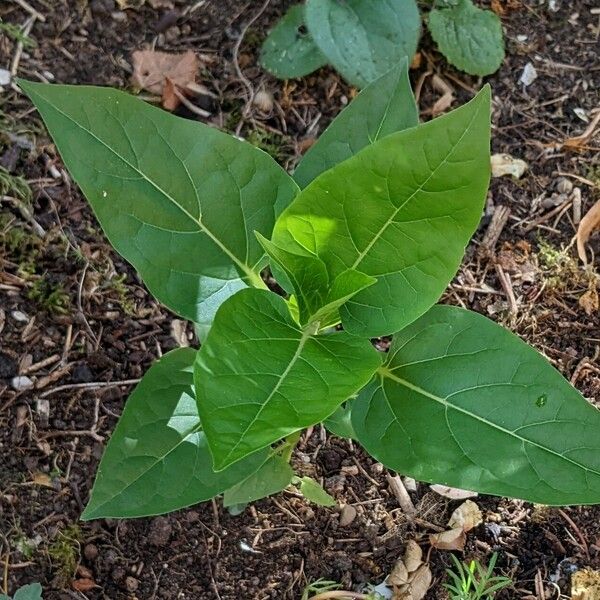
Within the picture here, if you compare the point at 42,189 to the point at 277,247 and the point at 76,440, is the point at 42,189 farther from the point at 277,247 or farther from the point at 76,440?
the point at 277,247

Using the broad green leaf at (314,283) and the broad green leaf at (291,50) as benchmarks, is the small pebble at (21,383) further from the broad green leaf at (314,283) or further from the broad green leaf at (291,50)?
the broad green leaf at (291,50)

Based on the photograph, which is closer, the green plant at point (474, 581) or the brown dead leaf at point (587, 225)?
the green plant at point (474, 581)

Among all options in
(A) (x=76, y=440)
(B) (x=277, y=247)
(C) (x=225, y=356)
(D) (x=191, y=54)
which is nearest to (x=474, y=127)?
(B) (x=277, y=247)

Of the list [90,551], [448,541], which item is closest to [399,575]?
[448,541]

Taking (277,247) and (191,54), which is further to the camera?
(191,54)

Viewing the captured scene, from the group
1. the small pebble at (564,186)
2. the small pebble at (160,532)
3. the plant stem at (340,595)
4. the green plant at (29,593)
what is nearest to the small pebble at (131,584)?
the small pebble at (160,532)

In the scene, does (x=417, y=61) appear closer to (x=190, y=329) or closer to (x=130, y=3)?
(x=130, y=3)
